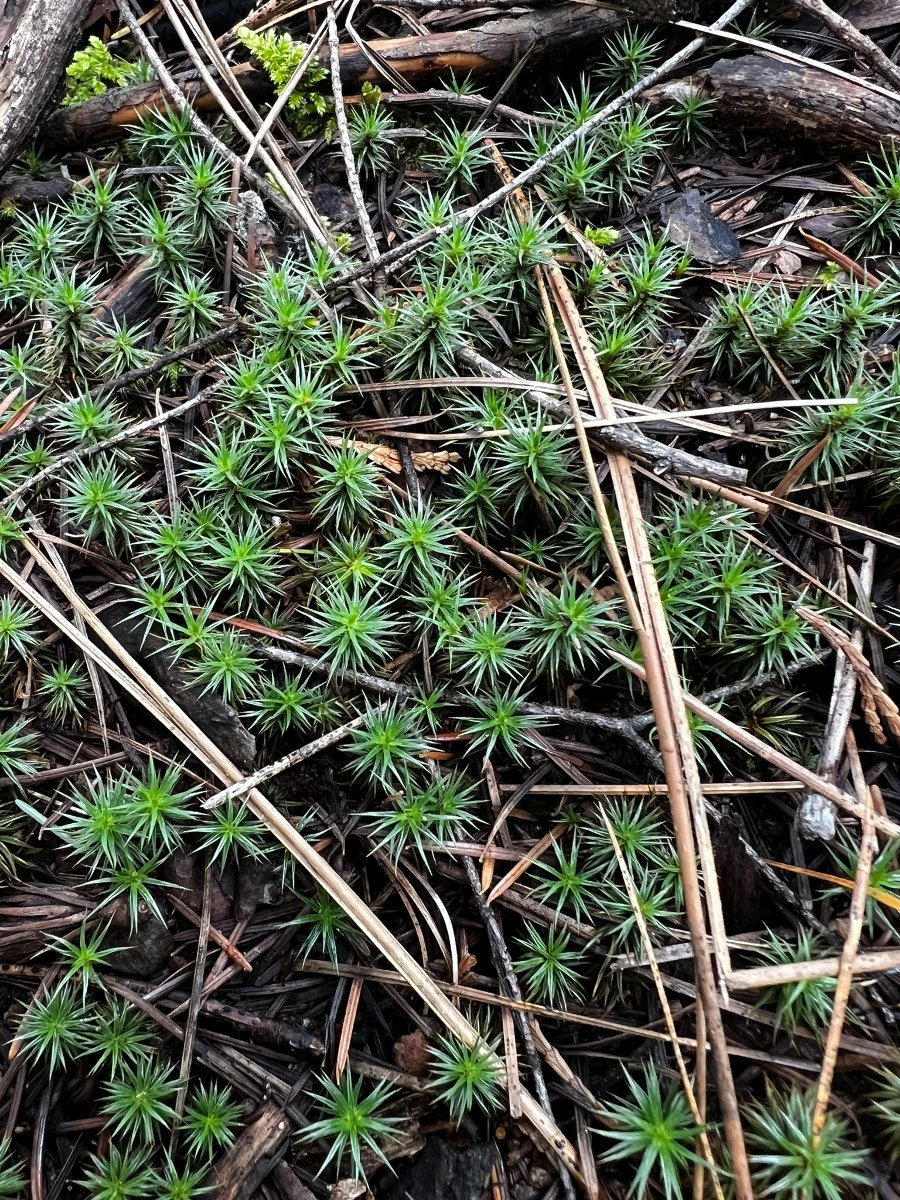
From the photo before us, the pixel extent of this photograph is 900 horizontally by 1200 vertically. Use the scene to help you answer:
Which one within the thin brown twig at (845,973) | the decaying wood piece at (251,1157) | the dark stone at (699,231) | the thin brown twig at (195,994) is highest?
the dark stone at (699,231)

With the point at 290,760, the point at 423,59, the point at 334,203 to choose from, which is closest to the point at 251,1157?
the point at 290,760

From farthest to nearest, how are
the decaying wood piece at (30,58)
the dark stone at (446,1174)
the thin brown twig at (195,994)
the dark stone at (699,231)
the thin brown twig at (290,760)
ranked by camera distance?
the decaying wood piece at (30,58), the dark stone at (699,231), the thin brown twig at (290,760), the thin brown twig at (195,994), the dark stone at (446,1174)

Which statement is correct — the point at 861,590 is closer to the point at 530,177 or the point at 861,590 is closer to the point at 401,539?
the point at 401,539

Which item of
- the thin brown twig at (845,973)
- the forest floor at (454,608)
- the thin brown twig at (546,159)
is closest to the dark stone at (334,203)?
the forest floor at (454,608)

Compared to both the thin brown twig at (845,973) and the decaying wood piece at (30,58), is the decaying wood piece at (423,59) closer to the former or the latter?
the decaying wood piece at (30,58)

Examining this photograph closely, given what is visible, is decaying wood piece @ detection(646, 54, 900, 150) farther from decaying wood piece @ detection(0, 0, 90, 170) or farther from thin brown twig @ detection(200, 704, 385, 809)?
thin brown twig @ detection(200, 704, 385, 809)

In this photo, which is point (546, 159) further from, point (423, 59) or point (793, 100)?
point (793, 100)
